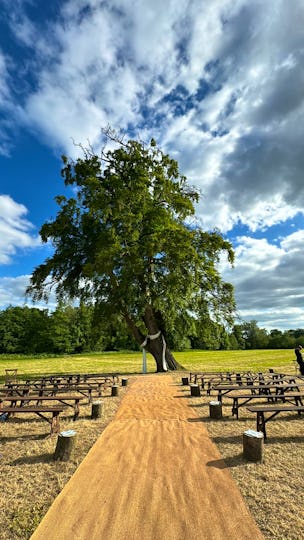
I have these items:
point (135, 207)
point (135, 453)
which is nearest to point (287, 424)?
point (135, 453)

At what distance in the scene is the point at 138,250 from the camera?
18406 millimetres

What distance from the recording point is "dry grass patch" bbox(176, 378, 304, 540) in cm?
342

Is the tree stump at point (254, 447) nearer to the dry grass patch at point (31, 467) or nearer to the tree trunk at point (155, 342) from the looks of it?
the dry grass patch at point (31, 467)

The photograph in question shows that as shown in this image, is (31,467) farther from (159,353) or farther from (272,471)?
(159,353)

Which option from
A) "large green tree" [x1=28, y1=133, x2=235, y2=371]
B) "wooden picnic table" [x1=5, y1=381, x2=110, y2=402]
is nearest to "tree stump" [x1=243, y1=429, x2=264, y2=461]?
"wooden picnic table" [x1=5, y1=381, x2=110, y2=402]

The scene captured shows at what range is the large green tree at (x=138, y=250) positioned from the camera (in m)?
18.2

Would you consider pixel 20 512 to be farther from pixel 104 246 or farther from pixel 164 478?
pixel 104 246

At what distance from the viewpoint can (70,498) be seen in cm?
394

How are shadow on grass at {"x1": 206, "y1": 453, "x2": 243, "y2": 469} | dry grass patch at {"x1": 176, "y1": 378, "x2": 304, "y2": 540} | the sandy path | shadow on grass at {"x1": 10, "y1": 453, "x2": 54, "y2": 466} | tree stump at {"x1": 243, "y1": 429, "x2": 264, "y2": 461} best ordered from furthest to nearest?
Answer: shadow on grass at {"x1": 10, "y1": 453, "x2": 54, "y2": 466} < tree stump at {"x1": 243, "y1": 429, "x2": 264, "y2": 461} < shadow on grass at {"x1": 206, "y1": 453, "x2": 243, "y2": 469} < dry grass patch at {"x1": 176, "y1": 378, "x2": 304, "y2": 540} < the sandy path

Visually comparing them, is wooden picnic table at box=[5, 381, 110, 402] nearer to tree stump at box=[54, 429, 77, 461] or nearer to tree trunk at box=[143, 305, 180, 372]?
tree stump at box=[54, 429, 77, 461]

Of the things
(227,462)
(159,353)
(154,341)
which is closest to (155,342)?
(154,341)

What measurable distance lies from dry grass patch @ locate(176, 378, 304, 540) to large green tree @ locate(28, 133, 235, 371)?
36.8 ft

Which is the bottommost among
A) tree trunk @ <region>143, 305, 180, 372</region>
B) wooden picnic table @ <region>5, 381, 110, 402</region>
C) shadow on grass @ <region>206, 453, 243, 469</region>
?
shadow on grass @ <region>206, 453, 243, 469</region>

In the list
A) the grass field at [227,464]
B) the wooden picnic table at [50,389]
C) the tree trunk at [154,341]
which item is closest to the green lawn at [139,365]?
the tree trunk at [154,341]
